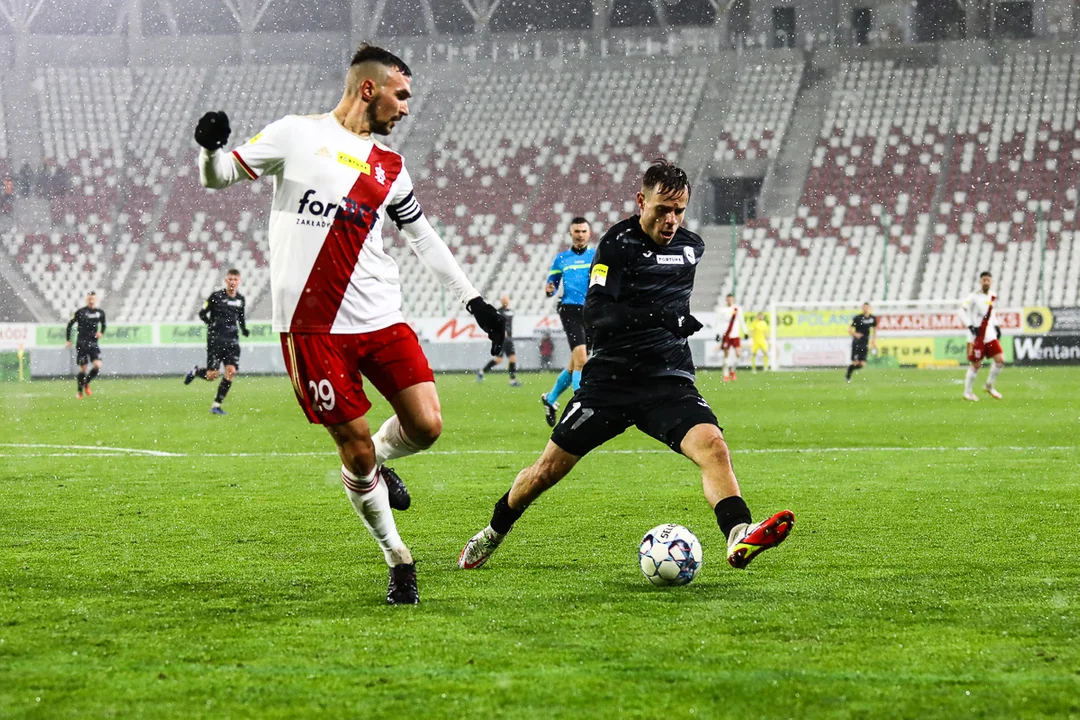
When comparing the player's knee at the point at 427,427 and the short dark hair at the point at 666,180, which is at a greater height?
the short dark hair at the point at 666,180

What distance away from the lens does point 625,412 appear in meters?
5.59

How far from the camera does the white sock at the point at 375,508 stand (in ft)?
16.5

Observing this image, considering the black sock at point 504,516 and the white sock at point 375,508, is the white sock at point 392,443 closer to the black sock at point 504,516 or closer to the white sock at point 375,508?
the white sock at point 375,508

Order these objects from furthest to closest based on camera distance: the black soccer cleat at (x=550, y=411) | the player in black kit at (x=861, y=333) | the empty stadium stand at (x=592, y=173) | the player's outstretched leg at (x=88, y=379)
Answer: the empty stadium stand at (x=592, y=173), the player in black kit at (x=861, y=333), the player's outstretched leg at (x=88, y=379), the black soccer cleat at (x=550, y=411)

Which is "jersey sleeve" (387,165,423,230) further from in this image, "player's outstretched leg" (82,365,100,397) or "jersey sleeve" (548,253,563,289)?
"player's outstretched leg" (82,365,100,397)

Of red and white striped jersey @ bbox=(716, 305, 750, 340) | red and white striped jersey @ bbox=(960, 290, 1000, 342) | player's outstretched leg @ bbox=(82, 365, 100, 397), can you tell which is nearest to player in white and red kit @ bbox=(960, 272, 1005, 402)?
red and white striped jersey @ bbox=(960, 290, 1000, 342)

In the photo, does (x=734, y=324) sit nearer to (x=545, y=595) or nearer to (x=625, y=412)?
(x=625, y=412)

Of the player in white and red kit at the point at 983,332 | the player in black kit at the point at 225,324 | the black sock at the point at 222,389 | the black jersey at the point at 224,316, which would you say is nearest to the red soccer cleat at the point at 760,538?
the black sock at the point at 222,389

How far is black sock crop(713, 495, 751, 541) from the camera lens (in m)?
5.13

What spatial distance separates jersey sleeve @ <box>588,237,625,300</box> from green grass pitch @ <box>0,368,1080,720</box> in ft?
3.99

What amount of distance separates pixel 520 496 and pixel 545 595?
0.70 metres

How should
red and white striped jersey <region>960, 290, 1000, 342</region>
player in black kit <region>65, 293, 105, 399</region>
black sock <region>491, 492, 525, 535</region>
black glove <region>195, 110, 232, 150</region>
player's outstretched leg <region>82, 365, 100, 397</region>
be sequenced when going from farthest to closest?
player in black kit <region>65, 293, 105, 399</region> < player's outstretched leg <region>82, 365, 100, 397</region> < red and white striped jersey <region>960, 290, 1000, 342</region> < black sock <region>491, 492, 525, 535</region> < black glove <region>195, 110, 232, 150</region>

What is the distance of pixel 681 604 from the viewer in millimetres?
4844

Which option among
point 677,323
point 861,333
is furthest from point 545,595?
point 861,333
